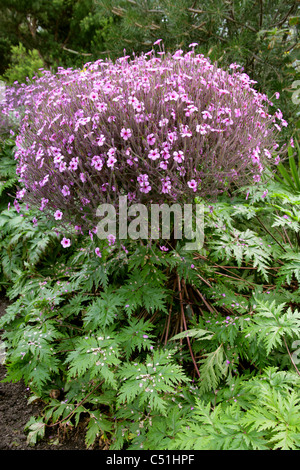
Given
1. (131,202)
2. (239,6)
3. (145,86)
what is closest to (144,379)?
(131,202)

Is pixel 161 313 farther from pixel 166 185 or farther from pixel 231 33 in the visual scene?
pixel 231 33

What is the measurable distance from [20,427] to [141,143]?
1.93 m

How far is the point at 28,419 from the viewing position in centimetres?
240

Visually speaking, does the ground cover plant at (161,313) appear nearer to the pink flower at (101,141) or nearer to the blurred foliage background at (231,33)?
the pink flower at (101,141)

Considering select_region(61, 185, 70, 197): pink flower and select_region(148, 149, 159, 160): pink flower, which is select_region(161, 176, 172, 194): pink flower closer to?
select_region(148, 149, 159, 160): pink flower

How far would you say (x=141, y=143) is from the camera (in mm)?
2115

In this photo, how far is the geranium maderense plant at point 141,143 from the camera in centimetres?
201

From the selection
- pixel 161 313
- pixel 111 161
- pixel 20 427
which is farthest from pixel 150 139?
pixel 20 427

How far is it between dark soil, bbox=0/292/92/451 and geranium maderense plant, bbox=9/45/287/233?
1.31 metres

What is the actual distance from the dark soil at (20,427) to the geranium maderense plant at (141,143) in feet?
4.31

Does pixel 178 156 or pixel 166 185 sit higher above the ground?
pixel 178 156
